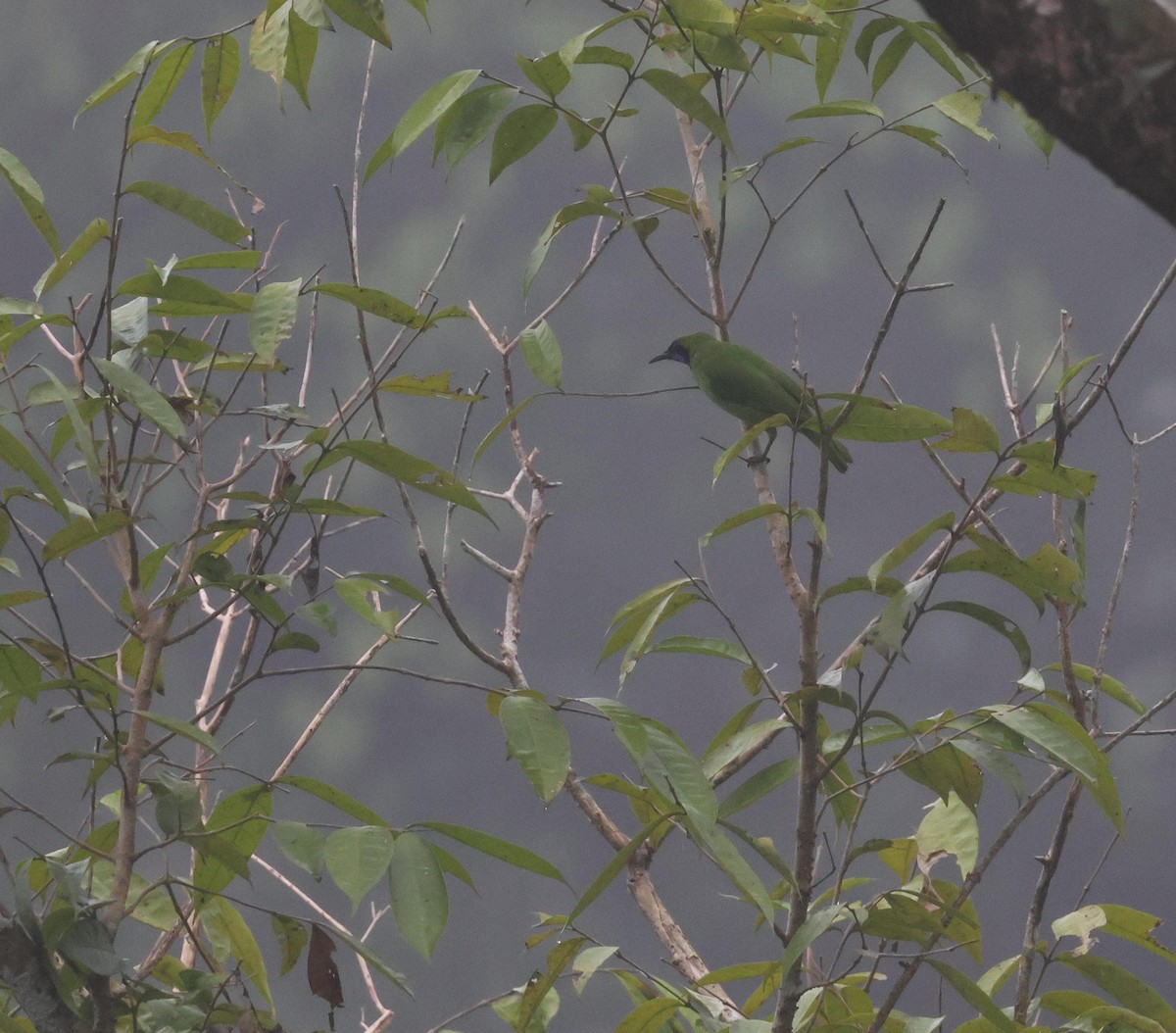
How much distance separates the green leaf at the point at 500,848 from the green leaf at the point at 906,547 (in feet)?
1.35

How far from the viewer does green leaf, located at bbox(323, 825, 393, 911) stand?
3.72ft

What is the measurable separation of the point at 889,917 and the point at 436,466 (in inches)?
26.4

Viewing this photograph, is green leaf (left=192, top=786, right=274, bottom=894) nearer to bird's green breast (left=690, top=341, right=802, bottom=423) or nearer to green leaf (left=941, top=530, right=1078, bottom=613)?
green leaf (left=941, top=530, right=1078, bottom=613)

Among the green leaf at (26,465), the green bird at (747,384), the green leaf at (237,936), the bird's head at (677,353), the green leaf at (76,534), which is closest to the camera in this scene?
the green leaf at (26,465)

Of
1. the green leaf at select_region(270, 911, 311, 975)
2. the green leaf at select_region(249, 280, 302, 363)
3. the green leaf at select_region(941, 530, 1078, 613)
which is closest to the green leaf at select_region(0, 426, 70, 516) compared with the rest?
the green leaf at select_region(249, 280, 302, 363)

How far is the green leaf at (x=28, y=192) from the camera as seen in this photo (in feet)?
4.21

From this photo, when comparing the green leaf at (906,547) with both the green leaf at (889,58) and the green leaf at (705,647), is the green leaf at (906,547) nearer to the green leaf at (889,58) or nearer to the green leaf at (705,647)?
the green leaf at (705,647)

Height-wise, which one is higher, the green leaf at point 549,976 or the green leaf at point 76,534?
the green leaf at point 76,534

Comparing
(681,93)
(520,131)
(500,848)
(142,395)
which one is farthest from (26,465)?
(681,93)

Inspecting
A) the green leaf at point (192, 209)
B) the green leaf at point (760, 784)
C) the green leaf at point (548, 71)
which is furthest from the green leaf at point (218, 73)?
the green leaf at point (760, 784)

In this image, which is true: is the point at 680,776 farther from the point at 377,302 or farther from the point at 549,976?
the point at 377,302

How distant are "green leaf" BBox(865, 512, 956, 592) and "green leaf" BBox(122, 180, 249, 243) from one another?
29.7 inches

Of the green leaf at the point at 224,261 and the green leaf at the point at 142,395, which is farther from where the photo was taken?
the green leaf at the point at 224,261

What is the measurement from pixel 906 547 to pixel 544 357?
51 centimetres
